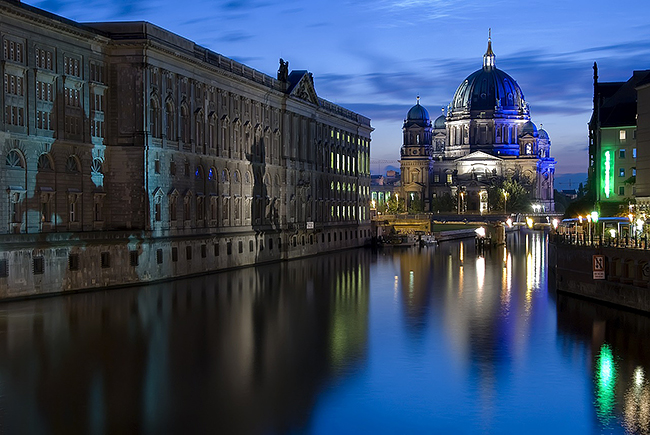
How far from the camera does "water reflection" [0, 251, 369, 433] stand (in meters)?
27.5

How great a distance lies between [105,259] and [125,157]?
8779 mm

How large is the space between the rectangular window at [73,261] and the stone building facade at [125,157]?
72mm

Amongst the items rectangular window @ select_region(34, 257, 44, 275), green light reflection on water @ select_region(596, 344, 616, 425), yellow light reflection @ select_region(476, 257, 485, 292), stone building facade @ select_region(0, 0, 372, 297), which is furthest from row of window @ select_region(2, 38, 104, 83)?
green light reflection on water @ select_region(596, 344, 616, 425)

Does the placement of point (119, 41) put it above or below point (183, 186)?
above

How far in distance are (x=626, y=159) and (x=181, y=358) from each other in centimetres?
7191

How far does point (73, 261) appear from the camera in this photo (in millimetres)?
57219

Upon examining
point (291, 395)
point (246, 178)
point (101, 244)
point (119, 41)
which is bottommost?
point (291, 395)

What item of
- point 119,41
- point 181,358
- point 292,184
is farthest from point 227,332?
point 292,184

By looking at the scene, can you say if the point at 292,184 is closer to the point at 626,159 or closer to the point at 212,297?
the point at 626,159

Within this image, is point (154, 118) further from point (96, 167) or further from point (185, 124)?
point (96, 167)

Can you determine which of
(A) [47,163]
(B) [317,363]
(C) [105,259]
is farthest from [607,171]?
(B) [317,363]

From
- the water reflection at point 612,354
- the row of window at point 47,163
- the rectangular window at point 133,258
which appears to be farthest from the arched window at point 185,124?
the water reflection at point 612,354

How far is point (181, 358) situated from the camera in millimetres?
36469

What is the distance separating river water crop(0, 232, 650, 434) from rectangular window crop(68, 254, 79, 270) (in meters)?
2.40
